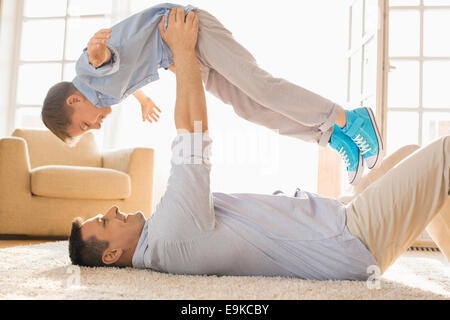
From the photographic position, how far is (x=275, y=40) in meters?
4.73

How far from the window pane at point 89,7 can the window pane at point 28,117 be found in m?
1.24

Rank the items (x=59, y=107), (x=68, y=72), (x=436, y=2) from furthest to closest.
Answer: (x=68, y=72), (x=436, y=2), (x=59, y=107)

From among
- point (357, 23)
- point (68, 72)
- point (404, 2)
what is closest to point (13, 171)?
point (68, 72)

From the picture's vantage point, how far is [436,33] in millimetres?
4035

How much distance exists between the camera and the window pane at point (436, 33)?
4.03m

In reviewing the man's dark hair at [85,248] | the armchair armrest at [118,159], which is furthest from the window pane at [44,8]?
the man's dark hair at [85,248]

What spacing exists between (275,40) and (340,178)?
1.63m

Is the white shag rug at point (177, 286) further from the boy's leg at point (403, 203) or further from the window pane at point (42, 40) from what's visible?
the window pane at point (42, 40)

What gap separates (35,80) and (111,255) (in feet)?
14.5

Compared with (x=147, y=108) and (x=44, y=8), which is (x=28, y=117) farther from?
(x=147, y=108)

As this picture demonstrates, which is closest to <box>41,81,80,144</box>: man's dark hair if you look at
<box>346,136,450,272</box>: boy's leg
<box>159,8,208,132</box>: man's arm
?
<box>159,8,208,132</box>: man's arm
